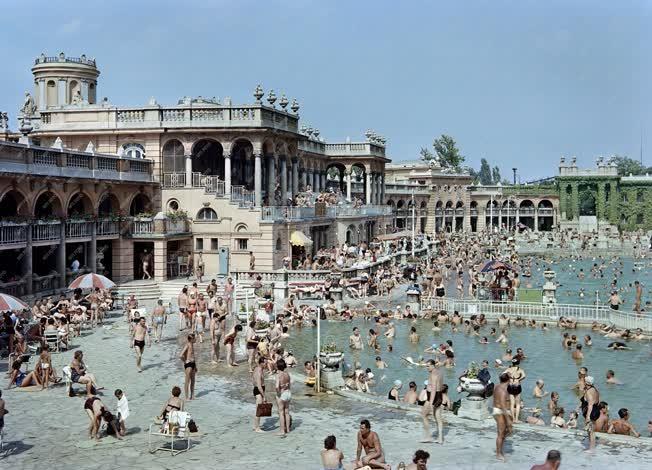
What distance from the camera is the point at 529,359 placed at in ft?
88.9

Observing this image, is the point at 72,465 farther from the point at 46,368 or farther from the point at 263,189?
the point at 263,189

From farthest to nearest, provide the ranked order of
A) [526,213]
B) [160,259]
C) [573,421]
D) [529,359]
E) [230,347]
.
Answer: [526,213] → [160,259] → [529,359] → [230,347] → [573,421]

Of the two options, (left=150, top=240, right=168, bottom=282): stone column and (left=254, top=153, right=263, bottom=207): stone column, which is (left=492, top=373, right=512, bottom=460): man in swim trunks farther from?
(left=254, top=153, right=263, bottom=207): stone column

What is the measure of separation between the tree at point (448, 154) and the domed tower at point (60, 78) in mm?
72573

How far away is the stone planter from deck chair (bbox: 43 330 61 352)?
8933 mm

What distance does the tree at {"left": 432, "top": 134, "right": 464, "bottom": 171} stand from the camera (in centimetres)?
12619

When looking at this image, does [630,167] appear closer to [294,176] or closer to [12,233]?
[294,176]

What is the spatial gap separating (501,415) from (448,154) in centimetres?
11464

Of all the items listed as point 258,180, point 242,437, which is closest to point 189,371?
point 242,437

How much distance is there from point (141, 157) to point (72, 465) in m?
30.2

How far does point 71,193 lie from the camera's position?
3525 centimetres

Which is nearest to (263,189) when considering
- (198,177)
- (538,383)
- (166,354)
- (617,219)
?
(198,177)

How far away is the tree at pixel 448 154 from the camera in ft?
414

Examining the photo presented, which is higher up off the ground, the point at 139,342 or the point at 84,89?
the point at 84,89
